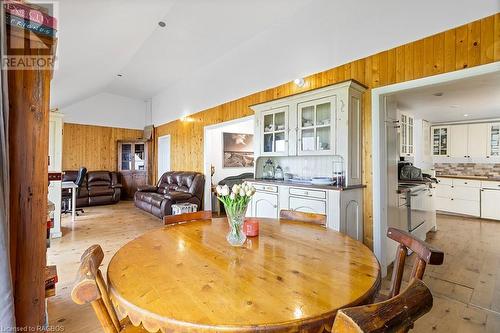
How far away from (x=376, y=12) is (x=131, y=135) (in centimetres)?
782

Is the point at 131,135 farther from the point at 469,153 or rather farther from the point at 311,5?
the point at 469,153

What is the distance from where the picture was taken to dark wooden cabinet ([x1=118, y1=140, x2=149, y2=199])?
7.94 meters

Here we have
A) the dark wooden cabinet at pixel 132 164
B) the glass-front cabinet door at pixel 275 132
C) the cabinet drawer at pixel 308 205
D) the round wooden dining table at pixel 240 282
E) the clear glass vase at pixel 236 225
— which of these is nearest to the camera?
the round wooden dining table at pixel 240 282

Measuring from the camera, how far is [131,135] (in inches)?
328

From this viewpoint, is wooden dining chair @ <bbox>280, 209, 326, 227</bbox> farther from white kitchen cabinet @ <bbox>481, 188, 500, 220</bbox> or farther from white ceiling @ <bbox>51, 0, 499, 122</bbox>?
white kitchen cabinet @ <bbox>481, 188, 500, 220</bbox>

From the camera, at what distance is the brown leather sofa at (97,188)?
6.52 meters

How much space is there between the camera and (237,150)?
6.62 m

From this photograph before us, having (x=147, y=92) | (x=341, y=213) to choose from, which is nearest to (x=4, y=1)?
(x=341, y=213)

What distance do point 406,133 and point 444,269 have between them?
300 centimetres

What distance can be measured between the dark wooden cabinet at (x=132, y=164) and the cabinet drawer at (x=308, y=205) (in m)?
6.37

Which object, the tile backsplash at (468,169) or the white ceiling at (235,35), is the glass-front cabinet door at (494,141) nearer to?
the tile backsplash at (468,169)

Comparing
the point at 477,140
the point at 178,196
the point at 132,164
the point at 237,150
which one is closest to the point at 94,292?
the point at 178,196

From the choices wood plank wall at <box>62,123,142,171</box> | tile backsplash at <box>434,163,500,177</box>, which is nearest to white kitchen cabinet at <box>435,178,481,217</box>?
tile backsplash at <box>434,163,500,177</box>

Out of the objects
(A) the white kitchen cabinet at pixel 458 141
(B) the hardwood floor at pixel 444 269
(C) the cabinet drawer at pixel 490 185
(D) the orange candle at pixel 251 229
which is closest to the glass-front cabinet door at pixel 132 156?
(B) the hardwood floor at pixel 444 269
